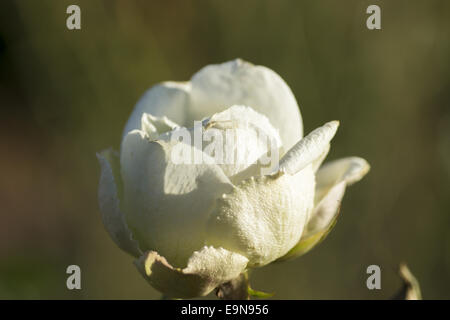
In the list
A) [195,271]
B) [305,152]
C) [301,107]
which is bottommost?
[195,271]

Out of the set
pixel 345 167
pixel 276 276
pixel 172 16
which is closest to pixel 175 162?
pixel 345 167

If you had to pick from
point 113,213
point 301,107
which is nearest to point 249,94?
point 113,213

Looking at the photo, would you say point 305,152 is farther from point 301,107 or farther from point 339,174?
point 301,107

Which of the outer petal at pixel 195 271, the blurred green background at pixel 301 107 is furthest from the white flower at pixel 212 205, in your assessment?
the blurred green background at pixel 301 107

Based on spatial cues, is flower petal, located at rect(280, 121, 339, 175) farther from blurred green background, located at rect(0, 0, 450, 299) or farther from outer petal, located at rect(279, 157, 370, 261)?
blurred green background, located at rect(0, 0, 450, 299)

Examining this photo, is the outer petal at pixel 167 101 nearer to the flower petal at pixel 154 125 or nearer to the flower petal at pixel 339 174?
the flower petal at pixel 154 125

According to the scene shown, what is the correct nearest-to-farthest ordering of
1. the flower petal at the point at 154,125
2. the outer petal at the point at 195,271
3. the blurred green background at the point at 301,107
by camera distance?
the outer petal at the point at 195,271, the flower petal at the point at 154,125, the blurred green background at the point at 301,107
